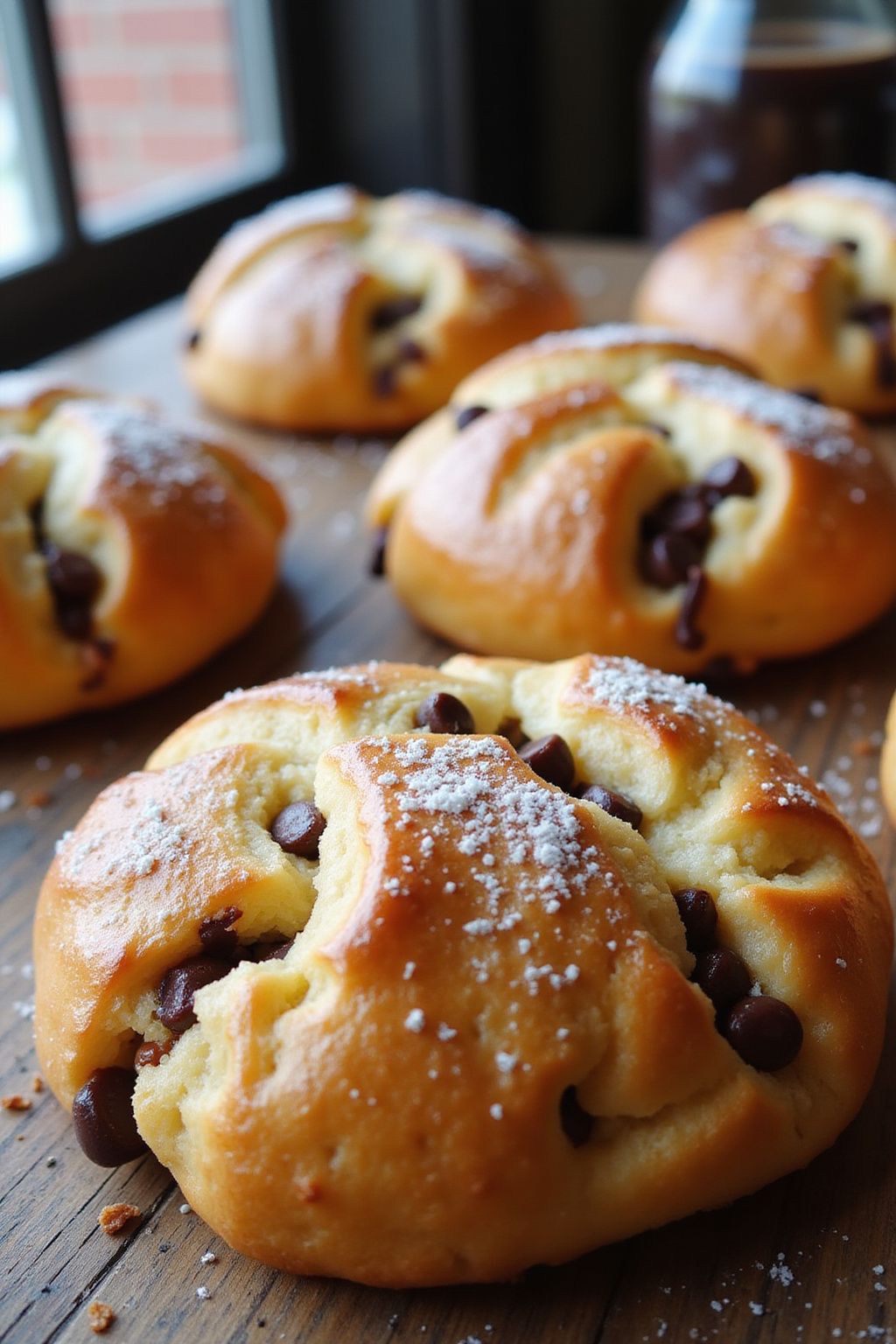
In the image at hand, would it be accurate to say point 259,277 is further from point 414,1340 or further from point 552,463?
point 414,1340

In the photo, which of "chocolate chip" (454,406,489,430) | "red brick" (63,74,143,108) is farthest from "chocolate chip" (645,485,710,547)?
"red brick" (63,74,143,108)

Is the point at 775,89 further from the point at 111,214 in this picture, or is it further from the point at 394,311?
the point at 111,214

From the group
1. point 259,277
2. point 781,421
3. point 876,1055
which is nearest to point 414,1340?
point 876,1055

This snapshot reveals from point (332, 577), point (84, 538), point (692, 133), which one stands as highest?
point (692, 133)

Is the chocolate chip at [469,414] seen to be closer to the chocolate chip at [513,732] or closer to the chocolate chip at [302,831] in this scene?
the chocolate chip at [513,732]

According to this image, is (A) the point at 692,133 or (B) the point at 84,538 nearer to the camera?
(B) the point at 84,538

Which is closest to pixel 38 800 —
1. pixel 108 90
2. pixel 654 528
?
pixel 654 528
